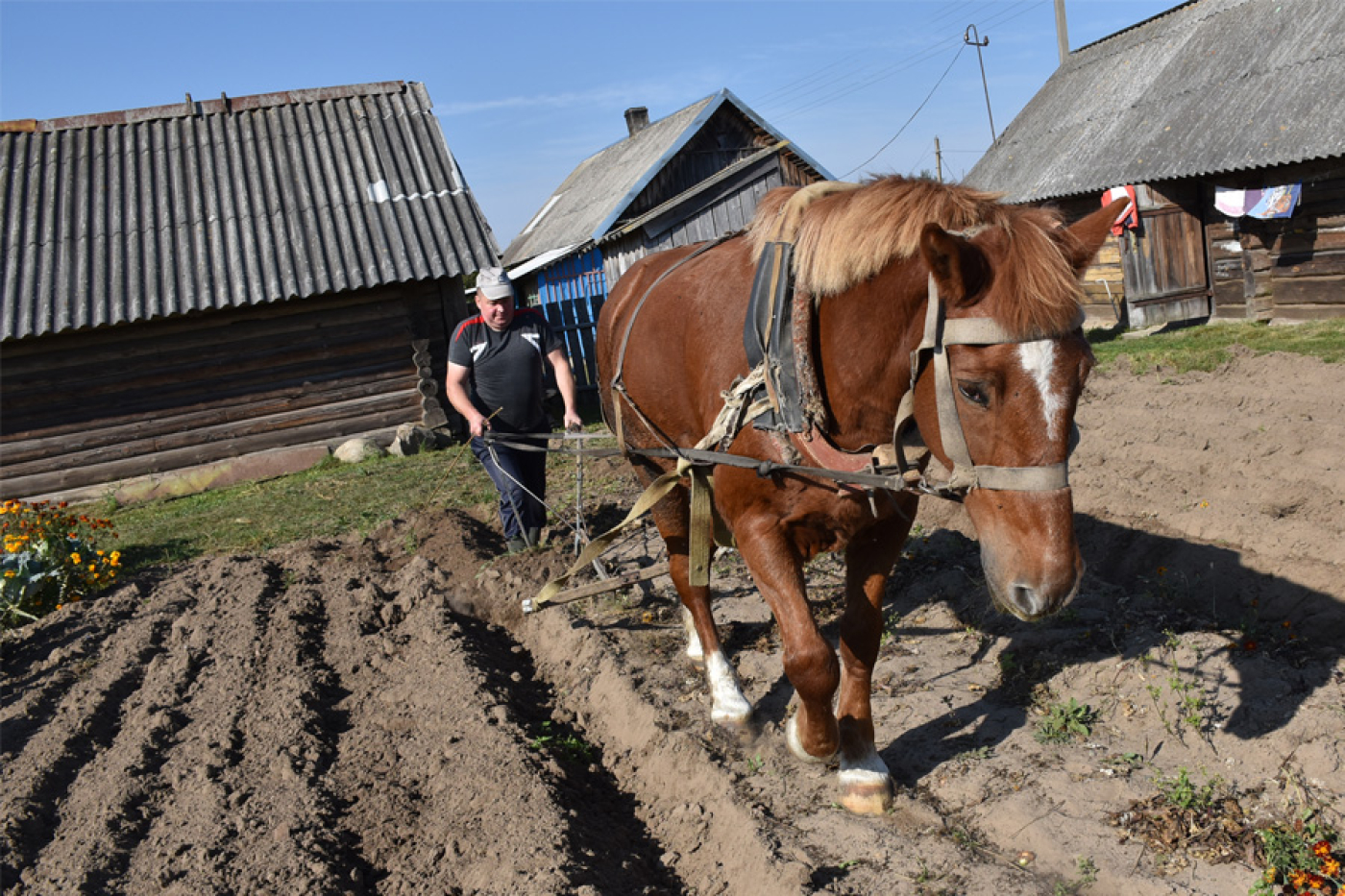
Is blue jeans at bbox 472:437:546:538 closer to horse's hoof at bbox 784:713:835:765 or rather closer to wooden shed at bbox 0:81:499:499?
horse's hoof at bbox 784:713:835:765

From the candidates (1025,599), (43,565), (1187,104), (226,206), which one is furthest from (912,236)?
(1187,104)

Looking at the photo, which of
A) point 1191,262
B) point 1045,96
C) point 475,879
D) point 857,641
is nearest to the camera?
point 475,879

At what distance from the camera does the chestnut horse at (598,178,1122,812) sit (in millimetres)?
2480

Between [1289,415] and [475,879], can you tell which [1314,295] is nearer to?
[1289,415]

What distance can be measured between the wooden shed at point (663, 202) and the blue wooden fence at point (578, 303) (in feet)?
0.07

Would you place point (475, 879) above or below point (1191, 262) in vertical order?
below

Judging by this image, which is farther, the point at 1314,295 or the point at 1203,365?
the point at 1314,295

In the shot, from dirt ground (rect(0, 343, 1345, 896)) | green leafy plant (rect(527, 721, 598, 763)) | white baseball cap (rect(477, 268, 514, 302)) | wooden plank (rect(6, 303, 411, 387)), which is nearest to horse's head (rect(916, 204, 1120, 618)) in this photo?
dirt ground (rect(0, 343, 1345, 896))

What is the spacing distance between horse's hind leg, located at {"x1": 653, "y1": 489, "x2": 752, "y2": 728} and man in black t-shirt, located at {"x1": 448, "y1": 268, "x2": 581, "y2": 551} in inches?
58.7

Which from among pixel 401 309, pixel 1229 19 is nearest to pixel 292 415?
pixel 401 309

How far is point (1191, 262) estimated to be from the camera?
1459 cm

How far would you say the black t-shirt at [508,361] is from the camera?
604 cm

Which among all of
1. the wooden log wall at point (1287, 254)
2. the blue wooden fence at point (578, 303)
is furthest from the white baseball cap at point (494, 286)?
the wooden log wall at point (1287, 254)

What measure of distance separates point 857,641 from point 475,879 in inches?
55.5
